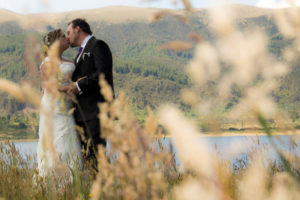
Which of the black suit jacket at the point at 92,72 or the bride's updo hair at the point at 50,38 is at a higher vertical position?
the bride's updo hair at the point at 50,38

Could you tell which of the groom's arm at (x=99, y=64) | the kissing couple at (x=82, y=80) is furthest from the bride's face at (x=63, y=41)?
the groom's arm at (x=99, y=64)

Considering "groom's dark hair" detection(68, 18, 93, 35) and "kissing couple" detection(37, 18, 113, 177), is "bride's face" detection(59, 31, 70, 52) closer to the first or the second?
"kissing couple" detection(37, 18, 113, 177)

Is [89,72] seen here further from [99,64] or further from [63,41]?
[63,41]

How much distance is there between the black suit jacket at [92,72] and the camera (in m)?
4.59

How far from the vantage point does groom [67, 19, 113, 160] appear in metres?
4.58

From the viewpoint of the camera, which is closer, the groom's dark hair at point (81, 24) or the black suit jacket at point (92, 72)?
the black suit jacket at point (92, 72)

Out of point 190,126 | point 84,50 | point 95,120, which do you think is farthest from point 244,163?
point 190,126

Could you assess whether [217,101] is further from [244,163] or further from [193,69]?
[244,163]

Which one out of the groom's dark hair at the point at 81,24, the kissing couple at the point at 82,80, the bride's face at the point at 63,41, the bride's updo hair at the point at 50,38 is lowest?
the kissing couple at the point at 82,80

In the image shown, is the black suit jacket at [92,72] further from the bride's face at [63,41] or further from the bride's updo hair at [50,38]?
the bride's updo hair at [50,38]

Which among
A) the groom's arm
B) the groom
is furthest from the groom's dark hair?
the groom's arm

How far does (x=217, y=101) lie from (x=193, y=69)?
103 millimetres

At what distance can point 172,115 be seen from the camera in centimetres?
65

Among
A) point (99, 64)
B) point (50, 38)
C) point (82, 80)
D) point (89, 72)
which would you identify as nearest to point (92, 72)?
point (89, 72)
